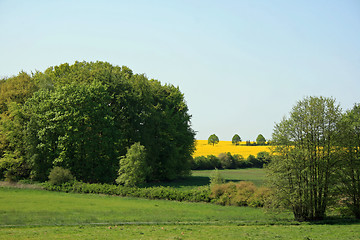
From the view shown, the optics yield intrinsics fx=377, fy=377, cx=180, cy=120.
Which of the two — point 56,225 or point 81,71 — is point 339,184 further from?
point 81,71

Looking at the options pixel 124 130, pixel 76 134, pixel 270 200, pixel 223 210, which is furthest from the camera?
pixel 124 130

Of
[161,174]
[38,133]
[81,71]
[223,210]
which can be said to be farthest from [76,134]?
[223,210]

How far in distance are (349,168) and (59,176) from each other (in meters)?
35.5

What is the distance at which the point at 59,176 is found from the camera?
50.1 meters

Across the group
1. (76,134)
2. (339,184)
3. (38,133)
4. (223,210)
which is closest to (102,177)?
(76,134)

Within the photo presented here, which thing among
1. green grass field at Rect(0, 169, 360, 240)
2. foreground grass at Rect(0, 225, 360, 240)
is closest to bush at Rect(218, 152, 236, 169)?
green grass field at Rect(0, 169, 360, 240)

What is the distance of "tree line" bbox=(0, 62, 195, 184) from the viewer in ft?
178

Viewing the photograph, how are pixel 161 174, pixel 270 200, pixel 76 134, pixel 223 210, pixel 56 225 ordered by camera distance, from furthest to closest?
pixel 161 174, pixel 76 134, pixel 223 210, pixel 270 200, pixel 56 225

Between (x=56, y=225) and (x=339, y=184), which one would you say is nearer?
(x=56, y=225)

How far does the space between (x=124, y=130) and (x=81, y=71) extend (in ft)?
41.1

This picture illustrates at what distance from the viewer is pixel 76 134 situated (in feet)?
177

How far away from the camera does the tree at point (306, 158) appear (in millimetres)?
30922

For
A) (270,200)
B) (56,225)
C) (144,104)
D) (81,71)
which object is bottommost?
(56,225)

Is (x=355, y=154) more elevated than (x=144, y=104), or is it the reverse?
(x=144, y=104)
